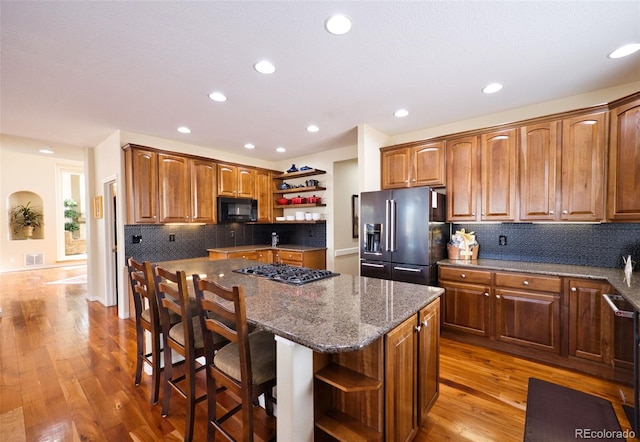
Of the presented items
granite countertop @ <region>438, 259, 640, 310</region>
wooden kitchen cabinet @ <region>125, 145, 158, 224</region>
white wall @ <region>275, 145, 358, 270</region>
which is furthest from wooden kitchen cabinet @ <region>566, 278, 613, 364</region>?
wooden kitchen cabinet @ <region>125, 145, 158, 224</region>

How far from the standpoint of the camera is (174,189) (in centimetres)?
393

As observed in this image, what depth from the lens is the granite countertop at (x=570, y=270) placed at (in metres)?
1.83

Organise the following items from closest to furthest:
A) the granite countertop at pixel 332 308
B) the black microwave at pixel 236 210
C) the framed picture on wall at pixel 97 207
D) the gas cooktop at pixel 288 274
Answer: the granite countertop at pixel 332 308
the gas cooktop at pixel 288 274
the framed picture on wall at pixel 97 207
the black microwave at pixel 236 210

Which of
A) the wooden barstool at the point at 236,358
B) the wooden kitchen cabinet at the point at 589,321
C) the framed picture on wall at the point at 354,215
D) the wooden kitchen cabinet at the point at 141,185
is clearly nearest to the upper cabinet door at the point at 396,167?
the framed picture on wall at the point at 354,215

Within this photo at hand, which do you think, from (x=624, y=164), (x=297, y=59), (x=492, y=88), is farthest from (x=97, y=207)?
(x=624, y=164)

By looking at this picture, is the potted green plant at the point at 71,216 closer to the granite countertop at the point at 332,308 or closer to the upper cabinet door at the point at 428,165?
the granite countertop at the point at 332,308

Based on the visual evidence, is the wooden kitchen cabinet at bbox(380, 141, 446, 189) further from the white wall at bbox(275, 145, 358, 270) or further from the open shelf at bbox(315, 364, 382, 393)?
the open shelf at bbox(315, 364, 382, 393)

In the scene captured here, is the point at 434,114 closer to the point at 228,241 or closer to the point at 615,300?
the point at 615,300

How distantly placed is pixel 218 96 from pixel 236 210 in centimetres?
235

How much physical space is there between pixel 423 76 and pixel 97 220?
17.5ft

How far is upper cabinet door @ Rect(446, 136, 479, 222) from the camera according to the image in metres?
3.08

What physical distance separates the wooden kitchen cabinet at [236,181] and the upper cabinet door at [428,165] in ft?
9.49

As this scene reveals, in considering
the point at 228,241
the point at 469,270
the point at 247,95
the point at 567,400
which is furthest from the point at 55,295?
the point at 567,400

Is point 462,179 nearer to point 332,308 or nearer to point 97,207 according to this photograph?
point 332,308
